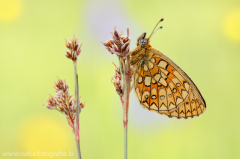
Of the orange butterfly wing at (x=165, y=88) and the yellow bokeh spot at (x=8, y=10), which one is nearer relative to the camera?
the orange butterfly wing at (x=165, y=88)

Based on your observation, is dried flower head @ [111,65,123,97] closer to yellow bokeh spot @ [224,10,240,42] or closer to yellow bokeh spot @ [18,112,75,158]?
yellow bokeh spot @ [18,112,75,158]

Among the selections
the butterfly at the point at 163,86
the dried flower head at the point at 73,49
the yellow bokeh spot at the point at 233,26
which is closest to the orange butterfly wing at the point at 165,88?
the butterfly at the point at 163,86

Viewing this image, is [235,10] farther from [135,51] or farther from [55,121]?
[55,121]

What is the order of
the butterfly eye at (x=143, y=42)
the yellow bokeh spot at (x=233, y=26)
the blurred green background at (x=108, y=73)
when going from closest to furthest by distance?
the butterfly eye at (x=143, y=42) → the blurred green background at (x=108, y=73) → the yellow bokeh spot at (x=233, y=26)

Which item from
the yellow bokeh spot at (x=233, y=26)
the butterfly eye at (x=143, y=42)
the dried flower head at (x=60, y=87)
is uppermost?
the yellow bokeh spot at (x=233, y=26)

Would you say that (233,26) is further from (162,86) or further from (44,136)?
(44,136)

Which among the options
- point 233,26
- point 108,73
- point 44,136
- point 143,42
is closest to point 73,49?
point 143,42

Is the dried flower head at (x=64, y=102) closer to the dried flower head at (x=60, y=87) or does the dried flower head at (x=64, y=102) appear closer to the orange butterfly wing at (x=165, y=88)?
the dried flower head at (x=60, y=87)

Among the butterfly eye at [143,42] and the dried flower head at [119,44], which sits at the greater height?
the butterfly eye at [143,42]
